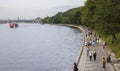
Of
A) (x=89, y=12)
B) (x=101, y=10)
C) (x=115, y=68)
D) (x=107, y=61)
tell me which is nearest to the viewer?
(x=115, y=68)

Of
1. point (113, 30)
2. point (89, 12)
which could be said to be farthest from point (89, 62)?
point (89, 12)

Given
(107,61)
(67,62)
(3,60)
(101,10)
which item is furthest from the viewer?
(3,60)

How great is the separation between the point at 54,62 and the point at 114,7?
15.3 m

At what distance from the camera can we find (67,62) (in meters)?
57.1

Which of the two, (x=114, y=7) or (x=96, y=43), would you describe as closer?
(x=114, y=7)

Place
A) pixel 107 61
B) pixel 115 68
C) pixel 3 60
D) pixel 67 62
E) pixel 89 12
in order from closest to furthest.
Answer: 1. pixel 115 68
2. pixel 107 61
3. pixel 67 62
4. pixel 3 60
5. pixel 89 12

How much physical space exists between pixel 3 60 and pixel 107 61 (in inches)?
1145

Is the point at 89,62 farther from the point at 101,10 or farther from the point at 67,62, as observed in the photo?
the point at 101,10

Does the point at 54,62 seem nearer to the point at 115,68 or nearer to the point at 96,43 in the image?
the point at 96,43

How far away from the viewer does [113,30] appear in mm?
60406

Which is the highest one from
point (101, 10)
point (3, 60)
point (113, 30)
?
point (101, 10)

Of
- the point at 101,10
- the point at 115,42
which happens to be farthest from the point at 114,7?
the point at 115,42

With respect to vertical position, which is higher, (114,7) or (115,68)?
(114,7)

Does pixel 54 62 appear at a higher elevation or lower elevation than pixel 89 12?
lower
